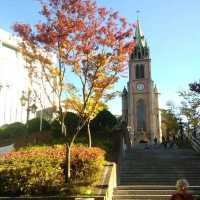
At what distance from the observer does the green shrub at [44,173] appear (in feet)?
40.0

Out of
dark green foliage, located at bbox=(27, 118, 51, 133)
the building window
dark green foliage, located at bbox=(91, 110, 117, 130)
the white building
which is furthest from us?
the building window

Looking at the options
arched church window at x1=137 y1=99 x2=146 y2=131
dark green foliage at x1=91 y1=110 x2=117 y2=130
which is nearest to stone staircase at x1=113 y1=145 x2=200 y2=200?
dark green foliage at x1=91 y1=110 x2=117 y2=130

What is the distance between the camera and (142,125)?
82188mm

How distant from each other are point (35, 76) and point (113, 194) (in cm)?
539

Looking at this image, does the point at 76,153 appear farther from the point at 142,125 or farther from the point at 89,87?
the point at 142,125

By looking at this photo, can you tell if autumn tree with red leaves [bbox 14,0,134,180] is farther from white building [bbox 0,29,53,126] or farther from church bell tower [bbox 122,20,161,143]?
church bell tower [bbox 122,20,161,143]

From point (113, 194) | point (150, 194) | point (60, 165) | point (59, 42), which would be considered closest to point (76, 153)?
point (60, 165)

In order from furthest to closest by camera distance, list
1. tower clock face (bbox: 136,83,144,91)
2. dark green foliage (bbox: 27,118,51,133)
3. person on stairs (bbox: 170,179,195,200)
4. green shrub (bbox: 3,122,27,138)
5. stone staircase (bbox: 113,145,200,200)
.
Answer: tower clock face (bbox: 136,83,144,91) < green shrub (bbox: 3,122,27,138) < dark green foliage (bbox: 27,118,51,133) < stone staircase (bbox: 113,145,200,200) < person on stairs (bbox: 170,179,195,200)

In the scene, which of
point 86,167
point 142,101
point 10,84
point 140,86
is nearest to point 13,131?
point 10,84

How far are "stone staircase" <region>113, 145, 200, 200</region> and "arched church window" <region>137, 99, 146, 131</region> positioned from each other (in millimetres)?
60168

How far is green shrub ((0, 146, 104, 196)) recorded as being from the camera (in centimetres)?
1219

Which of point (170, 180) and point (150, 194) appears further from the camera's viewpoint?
point (170, 180)

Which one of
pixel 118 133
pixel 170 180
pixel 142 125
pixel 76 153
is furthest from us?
pixel 142 125

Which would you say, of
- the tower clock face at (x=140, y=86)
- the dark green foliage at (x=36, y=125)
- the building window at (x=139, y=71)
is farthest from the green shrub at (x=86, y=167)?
the building window at (x=139, y=71)
